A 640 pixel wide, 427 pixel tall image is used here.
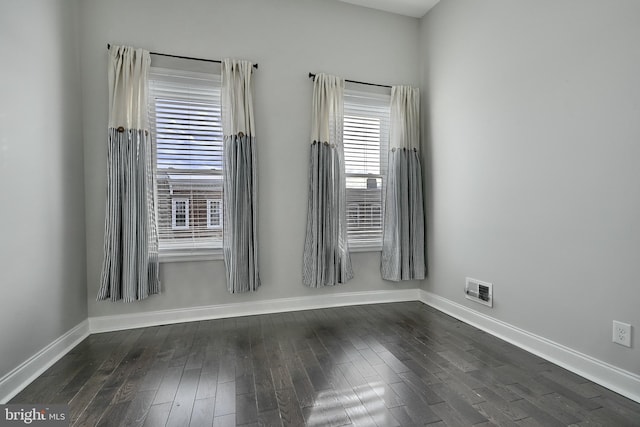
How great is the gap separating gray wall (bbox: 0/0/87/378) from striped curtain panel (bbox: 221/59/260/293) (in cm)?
119

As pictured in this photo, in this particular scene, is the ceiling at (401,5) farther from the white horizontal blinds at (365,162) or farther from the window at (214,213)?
the window at (214,213)

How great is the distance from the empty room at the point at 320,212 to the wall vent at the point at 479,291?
2cm

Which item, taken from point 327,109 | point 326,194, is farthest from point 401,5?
point 326,194

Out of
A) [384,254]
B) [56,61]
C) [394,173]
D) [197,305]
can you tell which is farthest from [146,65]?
[384,254]

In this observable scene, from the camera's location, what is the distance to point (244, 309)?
2.94 m

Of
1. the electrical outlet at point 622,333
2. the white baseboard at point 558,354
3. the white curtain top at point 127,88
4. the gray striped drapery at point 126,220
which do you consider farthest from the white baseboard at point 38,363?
the electrical outlet at point 622,333

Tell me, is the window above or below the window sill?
above

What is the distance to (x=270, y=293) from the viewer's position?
301cm

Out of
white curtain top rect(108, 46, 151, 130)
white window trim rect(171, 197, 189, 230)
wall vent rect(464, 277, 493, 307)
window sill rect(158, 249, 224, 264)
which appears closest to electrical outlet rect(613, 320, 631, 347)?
wall vent rect(464, 277, 493, 307)

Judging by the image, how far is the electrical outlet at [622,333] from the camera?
5.53 feet

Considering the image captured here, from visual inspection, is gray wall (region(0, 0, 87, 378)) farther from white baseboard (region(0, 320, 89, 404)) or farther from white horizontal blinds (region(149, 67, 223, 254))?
white horizontal blinds (region(149, 67, 223, 254))

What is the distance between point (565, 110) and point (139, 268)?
3508mm

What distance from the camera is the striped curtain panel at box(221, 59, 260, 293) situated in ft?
9.01

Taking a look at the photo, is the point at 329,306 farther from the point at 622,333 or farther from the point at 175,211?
the point at 622,333
